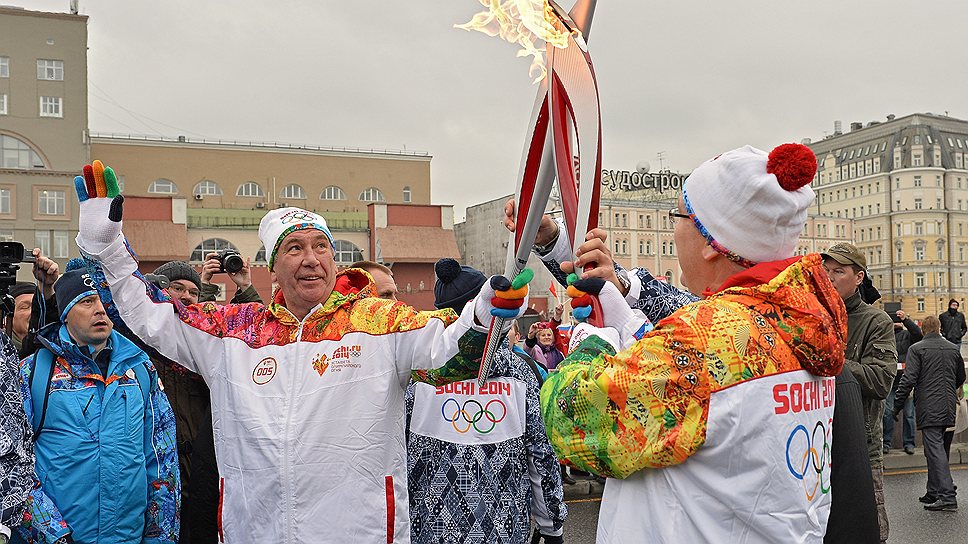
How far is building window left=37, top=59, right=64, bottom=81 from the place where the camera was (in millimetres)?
42656

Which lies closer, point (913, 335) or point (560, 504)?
point (560, 504)

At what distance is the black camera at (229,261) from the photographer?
4.13 meters

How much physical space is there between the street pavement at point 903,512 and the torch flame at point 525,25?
4683 millimetres

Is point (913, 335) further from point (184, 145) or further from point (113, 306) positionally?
point (184, 145)

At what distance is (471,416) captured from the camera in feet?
12.3

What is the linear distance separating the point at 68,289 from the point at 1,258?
14.7 inches

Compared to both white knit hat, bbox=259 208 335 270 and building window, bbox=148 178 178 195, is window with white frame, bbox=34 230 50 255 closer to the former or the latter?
building window, bbox=148 178 178 195

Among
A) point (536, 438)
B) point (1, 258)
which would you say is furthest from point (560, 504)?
point (1, 258)

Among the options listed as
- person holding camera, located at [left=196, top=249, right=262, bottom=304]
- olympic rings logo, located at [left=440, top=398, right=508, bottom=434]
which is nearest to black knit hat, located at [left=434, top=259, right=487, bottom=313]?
olympic rings logo, located at [left=440, top=398, right=508, bottom=434]

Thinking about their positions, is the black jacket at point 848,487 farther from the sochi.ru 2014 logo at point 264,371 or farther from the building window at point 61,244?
the building window at point 61,244

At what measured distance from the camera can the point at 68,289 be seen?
3533 mm

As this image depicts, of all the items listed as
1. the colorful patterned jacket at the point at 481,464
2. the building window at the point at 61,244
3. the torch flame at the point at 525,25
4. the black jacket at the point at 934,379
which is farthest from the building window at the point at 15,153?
the torch flame at the point at 525,25

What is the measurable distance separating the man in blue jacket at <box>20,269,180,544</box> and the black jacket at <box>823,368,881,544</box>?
8.33ft

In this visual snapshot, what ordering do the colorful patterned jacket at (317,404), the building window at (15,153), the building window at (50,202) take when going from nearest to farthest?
the colorful patterned jacket at (317,404), the building window at (50,202), the building window at (15,153)
